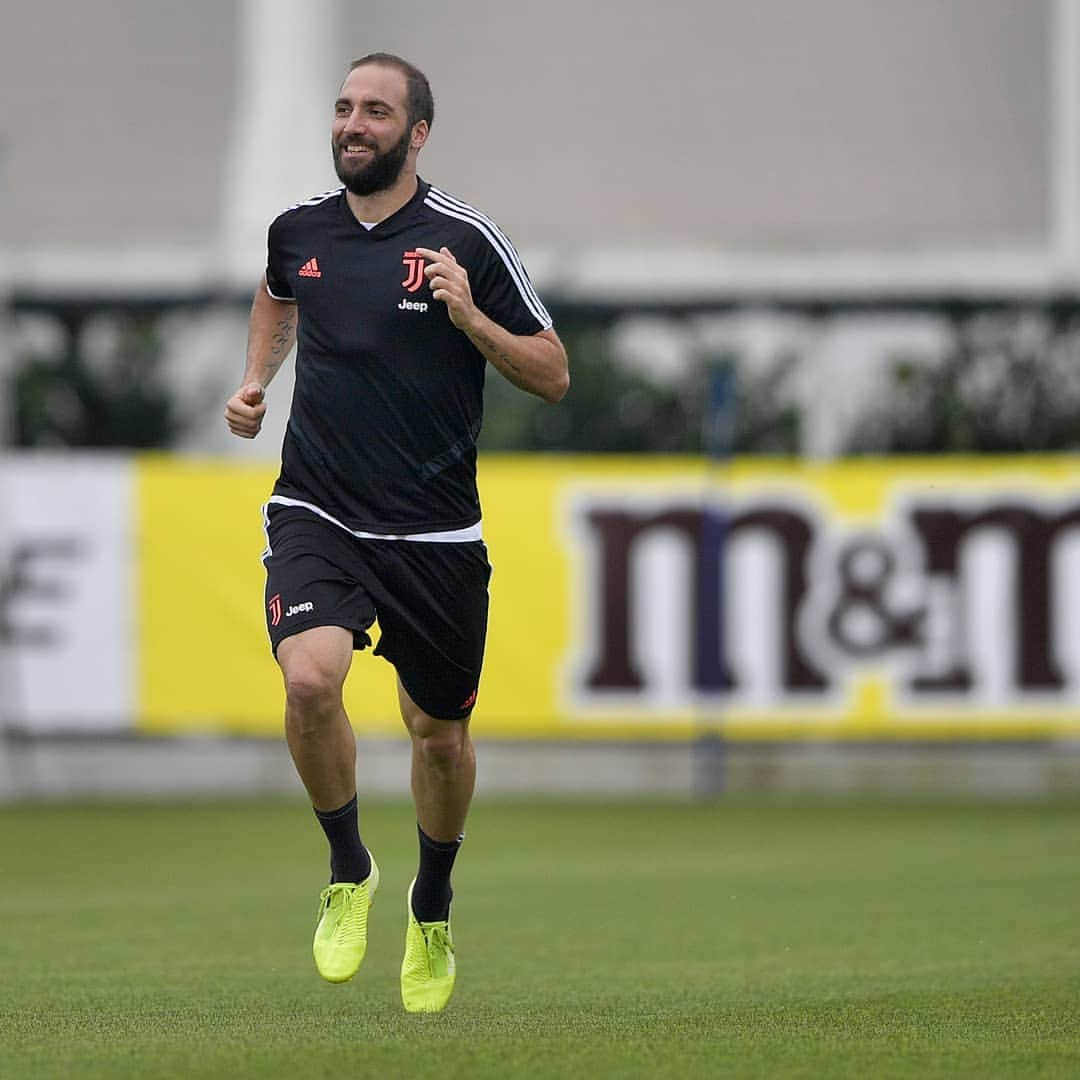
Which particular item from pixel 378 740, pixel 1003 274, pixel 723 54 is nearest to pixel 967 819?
pixel 378 740

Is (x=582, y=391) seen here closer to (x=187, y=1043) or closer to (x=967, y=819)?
(x=967, y=819)

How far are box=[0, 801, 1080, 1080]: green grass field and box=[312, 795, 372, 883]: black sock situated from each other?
340mm

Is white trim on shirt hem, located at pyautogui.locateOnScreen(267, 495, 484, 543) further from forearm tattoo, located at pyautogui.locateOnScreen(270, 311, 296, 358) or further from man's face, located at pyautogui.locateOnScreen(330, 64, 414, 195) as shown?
man's face, located at pyautogui.locateOnScreen(330, 64, 414, 195)

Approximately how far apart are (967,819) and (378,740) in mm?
3536

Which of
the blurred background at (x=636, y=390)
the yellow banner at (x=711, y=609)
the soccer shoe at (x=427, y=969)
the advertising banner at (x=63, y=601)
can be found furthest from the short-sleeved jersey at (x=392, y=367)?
the advertising banner at (x=63, y=601)

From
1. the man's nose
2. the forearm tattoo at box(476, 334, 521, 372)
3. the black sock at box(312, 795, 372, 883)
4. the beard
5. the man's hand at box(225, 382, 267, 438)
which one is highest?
the man's nose

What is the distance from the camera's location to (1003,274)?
20.0 m

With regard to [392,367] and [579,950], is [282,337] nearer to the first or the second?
[392,367]

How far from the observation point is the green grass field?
5.34 m

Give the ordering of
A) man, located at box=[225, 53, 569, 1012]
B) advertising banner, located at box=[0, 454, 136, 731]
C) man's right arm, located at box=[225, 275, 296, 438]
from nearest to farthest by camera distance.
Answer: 1. man, located at box=[225, 53, 569, 1012]
2. man's right arm, located at box=[225, 275, 296, 438]
3. advertising banner, located at box=[0, 454, 136, 731]

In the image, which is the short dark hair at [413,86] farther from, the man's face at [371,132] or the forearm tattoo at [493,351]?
the forearm tattoo at [493,351]

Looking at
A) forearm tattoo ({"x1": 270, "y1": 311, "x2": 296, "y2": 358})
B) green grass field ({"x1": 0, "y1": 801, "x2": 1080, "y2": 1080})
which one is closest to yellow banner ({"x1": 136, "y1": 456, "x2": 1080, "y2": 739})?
green grass field ({"x1": 0, "y1": 801, "x2": 1080, "y2": 1080})

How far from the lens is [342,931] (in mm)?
6082

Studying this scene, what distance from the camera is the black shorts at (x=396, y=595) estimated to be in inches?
239
